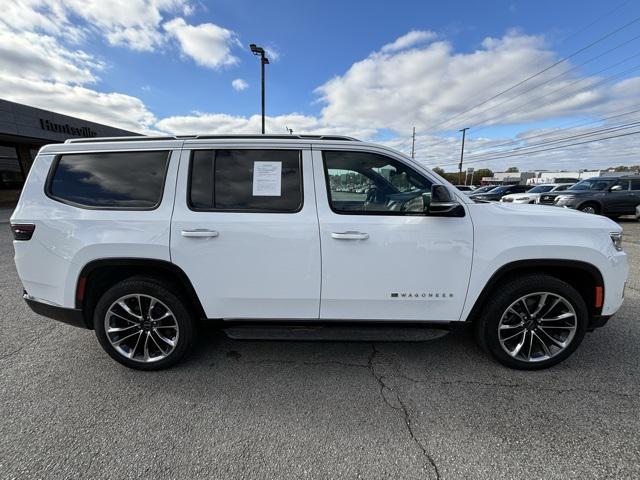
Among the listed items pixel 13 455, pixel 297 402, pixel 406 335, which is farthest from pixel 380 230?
pixel 13 455

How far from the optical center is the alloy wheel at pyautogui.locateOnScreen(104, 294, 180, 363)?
2.67 metres

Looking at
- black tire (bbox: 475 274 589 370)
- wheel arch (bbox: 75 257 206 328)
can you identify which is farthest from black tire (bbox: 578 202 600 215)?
wheel arch (bbox: 75 257 206 328)

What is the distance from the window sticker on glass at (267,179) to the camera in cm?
253

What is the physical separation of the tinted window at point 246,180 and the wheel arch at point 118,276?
60cm

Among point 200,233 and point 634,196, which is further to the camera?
point 634,196

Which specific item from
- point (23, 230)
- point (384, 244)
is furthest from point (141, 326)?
point (384, 244)

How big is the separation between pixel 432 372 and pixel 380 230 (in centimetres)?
134

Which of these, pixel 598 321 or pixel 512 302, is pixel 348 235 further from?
pixel 598 321

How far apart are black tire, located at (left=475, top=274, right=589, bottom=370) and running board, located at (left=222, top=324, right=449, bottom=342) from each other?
369 mm

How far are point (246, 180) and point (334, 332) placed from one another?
4.88ft

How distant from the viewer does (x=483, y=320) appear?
264 cm

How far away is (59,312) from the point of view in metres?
2.65

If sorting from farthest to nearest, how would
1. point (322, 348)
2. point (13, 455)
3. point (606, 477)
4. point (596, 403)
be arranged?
1. point (322, 348)
2. point (596, 403)
3. point (13, 455)
4. point (606, 477)

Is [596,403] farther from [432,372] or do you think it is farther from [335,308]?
[335,308]
